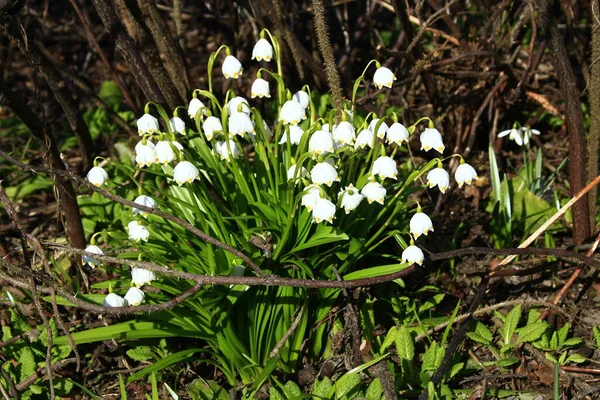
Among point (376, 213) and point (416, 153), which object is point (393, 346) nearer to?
point (376, 213)

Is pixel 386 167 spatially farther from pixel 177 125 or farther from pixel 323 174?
pixel 177 125

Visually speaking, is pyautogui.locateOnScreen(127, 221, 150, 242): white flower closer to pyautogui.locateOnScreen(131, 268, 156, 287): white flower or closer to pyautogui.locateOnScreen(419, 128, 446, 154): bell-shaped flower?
pyautogui.locateOnScreen(131, 268, 156, 287): white flower

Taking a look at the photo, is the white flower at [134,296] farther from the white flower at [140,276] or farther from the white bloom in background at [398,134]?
the white bloom in background at [398,134]

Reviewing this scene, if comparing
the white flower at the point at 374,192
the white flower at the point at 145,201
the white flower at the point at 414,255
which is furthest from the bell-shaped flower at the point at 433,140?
the white flower at the point at 145,201

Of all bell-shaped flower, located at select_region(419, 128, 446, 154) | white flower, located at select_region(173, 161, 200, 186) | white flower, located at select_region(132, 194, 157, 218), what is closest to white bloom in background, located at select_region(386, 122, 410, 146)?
bell-shaped flower, located at select_region(419, 128, 446, 154)

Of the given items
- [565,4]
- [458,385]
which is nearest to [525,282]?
[458,385]
